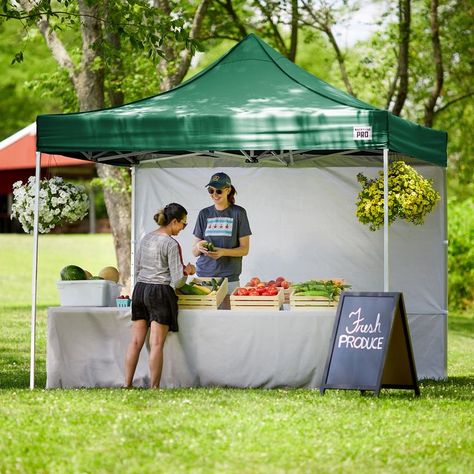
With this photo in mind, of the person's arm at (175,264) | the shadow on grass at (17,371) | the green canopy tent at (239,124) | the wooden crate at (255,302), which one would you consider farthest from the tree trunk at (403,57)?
the person's arm at (175,264)

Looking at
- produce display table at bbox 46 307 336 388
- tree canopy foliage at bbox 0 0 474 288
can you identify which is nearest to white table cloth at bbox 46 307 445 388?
produce display table at bbox 46 307 336 388

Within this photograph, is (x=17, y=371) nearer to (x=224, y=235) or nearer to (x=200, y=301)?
(x=224, y=235)

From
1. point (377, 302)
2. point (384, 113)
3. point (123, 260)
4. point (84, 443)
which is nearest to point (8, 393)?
point (84, 443)

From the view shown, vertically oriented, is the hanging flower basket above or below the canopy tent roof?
below

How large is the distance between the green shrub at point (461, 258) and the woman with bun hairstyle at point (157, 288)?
44.0ft

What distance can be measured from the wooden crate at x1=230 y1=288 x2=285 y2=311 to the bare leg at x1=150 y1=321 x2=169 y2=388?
60 centimetres

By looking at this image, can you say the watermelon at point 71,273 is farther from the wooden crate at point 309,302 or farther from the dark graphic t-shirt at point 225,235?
the wooden crate at point 309,302

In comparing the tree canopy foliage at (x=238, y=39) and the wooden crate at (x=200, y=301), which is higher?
the tree canopy foliage at (x=238, y=39)

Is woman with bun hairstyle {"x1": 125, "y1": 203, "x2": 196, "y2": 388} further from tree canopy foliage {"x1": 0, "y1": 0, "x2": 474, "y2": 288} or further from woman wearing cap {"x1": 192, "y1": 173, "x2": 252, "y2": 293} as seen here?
tree canopy foliage {"x1": 0, "y1": 0, "x2": 474, "y2": 288}

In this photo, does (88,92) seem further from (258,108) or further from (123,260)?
(258,108)

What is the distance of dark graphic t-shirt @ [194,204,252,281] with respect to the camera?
10.6 m

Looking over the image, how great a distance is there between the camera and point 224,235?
34.8 feet

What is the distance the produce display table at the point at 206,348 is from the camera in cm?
969

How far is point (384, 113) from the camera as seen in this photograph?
918 centimetres
